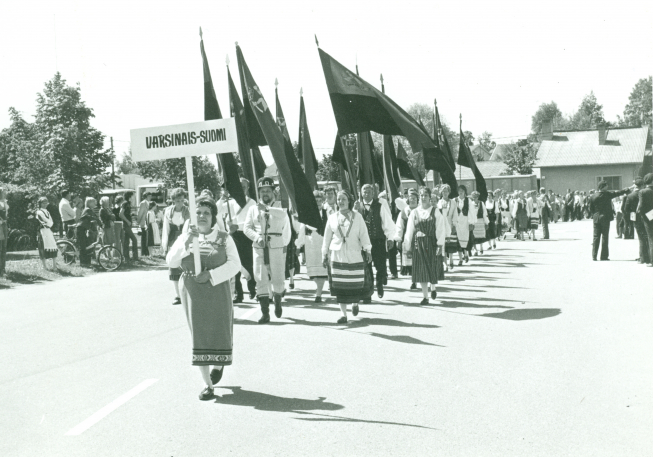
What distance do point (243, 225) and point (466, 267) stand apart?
9.58 metres

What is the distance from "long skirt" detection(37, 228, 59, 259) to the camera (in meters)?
19.4

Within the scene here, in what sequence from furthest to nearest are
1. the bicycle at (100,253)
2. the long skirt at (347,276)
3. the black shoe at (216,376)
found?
the bicycle at (100,253) → the long skirt at (347,276) → the black shoe at (216,376)

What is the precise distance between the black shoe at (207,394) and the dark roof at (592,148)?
7092cm

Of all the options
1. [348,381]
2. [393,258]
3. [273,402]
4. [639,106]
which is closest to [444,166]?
[393,258]

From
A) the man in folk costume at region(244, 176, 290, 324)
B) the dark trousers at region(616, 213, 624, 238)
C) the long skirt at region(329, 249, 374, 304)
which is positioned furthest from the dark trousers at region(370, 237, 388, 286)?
the dark trousers at region(616, 213, 624, 238)

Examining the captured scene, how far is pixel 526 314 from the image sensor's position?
38.8 feet

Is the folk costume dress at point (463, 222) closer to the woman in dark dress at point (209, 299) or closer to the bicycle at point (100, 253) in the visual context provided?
the bicycle at point (100, 253)

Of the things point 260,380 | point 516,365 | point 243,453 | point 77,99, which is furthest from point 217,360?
point 77,99

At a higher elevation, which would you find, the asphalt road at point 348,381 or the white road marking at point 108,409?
the white road marking at point 108,409

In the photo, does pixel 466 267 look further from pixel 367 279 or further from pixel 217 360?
pixel 217 360

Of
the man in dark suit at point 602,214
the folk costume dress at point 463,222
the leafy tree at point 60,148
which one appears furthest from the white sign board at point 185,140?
the leafy tree at point 60,148

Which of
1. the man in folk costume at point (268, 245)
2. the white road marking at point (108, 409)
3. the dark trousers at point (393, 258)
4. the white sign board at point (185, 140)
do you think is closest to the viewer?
the white road marking at point (108, 409)

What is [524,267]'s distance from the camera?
20250mm

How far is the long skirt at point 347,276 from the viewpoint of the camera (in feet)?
37.0
